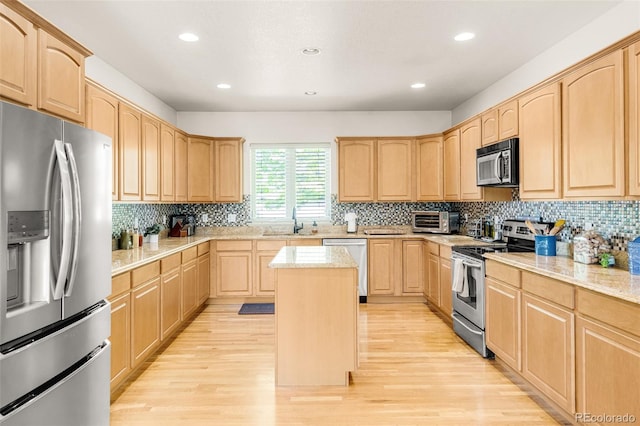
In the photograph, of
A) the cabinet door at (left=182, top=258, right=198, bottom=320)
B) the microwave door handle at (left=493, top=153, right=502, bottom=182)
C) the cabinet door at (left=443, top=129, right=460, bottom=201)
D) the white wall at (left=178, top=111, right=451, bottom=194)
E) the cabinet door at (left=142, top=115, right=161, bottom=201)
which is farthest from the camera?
the white wall at (left=178, top=111, right=451, bottom=194)

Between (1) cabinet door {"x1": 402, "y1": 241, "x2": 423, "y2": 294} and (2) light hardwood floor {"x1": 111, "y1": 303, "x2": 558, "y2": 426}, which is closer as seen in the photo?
(2) light hardwood floor {"x1": 111, "y1": 303, "x2": 558, "y2": 426}

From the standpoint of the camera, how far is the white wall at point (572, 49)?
2572 millimetres

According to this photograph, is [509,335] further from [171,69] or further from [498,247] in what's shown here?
[171,69]

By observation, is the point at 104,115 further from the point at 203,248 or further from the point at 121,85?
the point at 203,248

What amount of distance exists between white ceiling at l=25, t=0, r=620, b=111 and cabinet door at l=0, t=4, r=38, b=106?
935 millimetres

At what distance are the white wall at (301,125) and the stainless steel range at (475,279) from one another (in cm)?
237

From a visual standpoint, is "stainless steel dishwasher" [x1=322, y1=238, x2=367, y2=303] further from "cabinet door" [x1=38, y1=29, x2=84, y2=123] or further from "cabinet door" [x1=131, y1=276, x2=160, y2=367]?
"cabinet door" [x1=38, y1=29, x2=84, y2=123]

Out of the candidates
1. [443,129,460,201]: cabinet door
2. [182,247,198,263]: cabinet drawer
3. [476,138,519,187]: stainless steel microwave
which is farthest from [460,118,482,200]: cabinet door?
[182,247,198,263]: cabinet drawer

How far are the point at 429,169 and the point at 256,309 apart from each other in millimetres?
2983

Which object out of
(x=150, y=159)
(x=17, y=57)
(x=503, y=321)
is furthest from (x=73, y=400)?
(x=503, y=321)

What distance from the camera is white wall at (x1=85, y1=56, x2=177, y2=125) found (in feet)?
11.2

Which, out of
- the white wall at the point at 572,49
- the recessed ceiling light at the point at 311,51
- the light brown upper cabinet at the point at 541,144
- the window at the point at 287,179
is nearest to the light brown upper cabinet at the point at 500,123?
the light brown upper cabinet at the point at 541,144

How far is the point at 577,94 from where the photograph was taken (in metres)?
2.54

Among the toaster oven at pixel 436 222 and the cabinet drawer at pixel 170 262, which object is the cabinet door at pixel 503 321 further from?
the cabinet drawer at pixel 170 262
